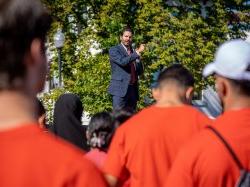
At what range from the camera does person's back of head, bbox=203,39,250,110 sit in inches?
128

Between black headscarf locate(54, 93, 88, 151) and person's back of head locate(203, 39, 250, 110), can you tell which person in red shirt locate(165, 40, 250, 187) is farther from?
black headscarf locate(54, 93, 88, 151)

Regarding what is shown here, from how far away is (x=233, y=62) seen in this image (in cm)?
328

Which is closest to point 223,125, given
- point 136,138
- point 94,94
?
point 136,138

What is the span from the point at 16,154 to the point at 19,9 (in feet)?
1.18

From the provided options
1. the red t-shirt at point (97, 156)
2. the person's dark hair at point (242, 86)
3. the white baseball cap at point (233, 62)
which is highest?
the white baseball cap at point (233, 62)

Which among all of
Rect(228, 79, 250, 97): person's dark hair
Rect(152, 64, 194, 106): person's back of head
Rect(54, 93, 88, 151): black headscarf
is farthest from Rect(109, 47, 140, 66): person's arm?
Rect(228, 79, 250, 97): person's dark hair

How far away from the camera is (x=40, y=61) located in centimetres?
186

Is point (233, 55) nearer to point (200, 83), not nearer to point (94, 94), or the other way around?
point (94, 94)

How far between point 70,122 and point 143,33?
16.2 metres

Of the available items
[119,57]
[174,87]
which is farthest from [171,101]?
[119,57]

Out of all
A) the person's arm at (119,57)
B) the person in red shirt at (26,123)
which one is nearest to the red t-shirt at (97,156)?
the person in red shirt at (26,123)

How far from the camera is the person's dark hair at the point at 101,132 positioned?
202 inches

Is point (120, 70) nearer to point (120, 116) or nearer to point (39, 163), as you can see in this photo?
point (120, 116)

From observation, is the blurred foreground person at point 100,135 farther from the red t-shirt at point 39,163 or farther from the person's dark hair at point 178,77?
the red t-shirt at point 39,163
